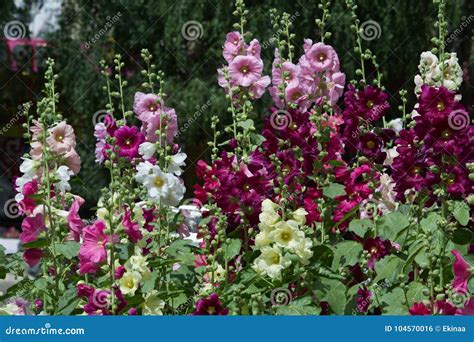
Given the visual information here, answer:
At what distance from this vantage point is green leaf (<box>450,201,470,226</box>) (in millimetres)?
2906

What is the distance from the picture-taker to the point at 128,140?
3.37 meters

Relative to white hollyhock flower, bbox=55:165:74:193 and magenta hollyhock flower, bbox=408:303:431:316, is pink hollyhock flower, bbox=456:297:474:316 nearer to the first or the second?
magenta hollyhock flower, bbox=408:303:431:316

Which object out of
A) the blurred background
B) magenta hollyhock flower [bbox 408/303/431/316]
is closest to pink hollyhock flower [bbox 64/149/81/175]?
magenta hollyhock flower [bbox 408/303/431/316]

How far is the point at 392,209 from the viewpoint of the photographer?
11.4ft

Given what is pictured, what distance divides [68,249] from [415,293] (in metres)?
0.90

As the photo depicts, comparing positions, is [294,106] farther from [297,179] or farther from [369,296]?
[369,296]

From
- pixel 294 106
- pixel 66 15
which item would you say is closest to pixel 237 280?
pixel 294 106

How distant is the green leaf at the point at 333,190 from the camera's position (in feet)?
10.2

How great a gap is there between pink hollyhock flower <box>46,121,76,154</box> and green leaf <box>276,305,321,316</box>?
0.92m

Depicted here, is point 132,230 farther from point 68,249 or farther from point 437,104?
point 437,104

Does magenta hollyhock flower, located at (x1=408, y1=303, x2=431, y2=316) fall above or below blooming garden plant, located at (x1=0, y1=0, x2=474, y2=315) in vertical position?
below

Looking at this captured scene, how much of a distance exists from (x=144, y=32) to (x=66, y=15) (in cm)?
104

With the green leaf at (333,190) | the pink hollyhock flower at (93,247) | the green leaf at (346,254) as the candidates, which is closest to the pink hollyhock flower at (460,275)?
the green leaf at (346,254)

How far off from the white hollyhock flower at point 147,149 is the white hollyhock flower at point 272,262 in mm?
644
